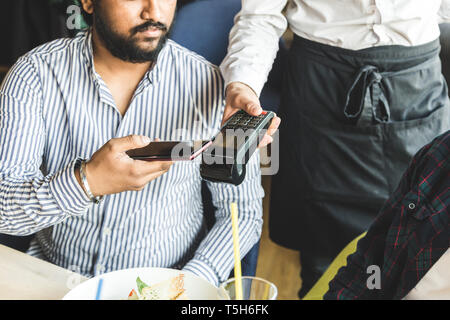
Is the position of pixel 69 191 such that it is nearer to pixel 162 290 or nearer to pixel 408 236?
pixel 162 290

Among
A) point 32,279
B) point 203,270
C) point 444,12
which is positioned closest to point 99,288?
point 32,279

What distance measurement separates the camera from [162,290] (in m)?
0.78

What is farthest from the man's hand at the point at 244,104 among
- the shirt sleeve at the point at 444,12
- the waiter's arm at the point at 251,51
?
the shirt sleeve at the point at 444,12

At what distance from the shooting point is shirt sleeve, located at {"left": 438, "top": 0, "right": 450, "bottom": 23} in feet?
4.68

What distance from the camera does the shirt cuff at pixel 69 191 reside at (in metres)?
1.00

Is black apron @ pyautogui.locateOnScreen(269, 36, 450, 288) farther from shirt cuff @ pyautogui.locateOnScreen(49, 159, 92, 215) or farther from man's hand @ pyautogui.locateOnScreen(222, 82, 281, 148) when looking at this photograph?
shirt cuff @ pyautogui.locateOnScreen(49, 159, 92, 215)

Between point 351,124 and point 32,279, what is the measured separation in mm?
983

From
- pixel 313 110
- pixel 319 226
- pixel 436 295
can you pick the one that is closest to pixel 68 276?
pixel 436 295

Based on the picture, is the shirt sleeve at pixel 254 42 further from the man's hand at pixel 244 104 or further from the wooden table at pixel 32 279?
the wooden table at pixel 32 279

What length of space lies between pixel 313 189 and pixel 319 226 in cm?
16

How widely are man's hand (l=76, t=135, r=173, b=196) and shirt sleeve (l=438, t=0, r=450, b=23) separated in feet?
3.23

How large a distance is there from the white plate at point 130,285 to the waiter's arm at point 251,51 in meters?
0.37


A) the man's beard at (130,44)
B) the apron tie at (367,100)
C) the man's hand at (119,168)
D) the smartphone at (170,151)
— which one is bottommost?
the apron tie at (367,100)
